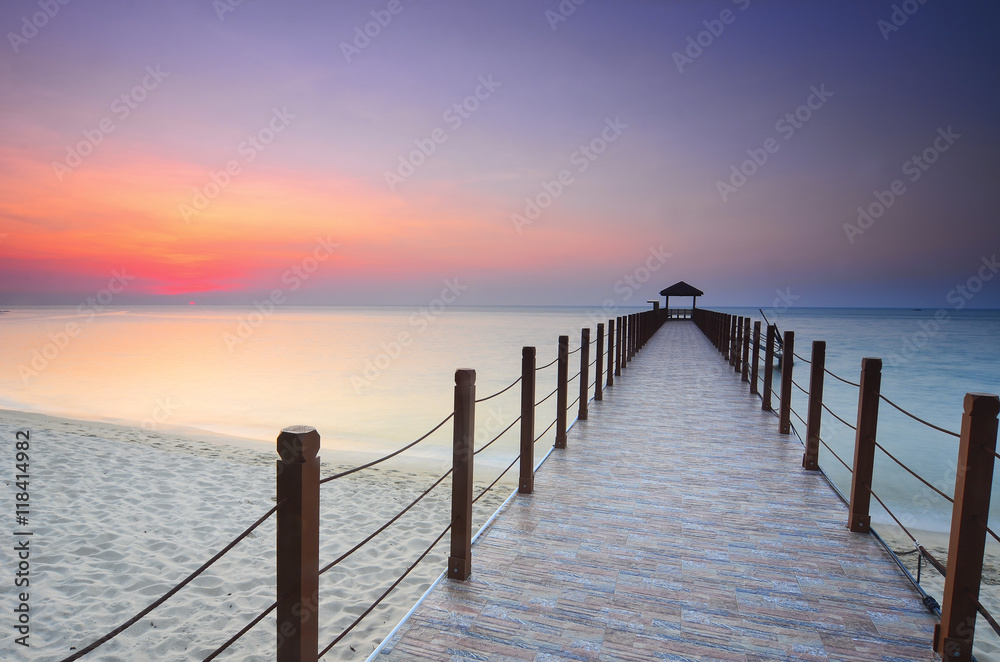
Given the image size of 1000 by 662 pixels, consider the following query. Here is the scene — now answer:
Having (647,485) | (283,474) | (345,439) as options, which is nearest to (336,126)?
(345,439)

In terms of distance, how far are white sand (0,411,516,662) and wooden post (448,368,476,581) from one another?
4.57ft

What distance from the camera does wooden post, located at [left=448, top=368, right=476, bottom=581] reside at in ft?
7.83

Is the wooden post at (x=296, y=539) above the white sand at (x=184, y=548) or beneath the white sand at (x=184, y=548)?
above

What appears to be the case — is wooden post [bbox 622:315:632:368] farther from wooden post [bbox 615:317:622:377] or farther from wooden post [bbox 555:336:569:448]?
wooden post [bbox 555:336:569:448]

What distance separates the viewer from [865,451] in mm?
2975

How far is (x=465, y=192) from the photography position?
57.3 ft

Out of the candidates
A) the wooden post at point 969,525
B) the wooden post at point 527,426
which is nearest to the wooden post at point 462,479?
the wooden post at point 527,426

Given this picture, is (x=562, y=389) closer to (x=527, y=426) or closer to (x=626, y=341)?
(x=527, y=426)

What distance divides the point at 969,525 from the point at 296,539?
232 cm

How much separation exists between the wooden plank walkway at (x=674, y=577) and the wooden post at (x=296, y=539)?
605 mm

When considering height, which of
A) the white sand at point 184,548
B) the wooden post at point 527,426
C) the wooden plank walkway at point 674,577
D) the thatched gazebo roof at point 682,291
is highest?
the thatched gazebo roof at point 682,291

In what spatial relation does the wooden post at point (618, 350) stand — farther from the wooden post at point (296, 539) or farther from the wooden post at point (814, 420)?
the wooden post at point (296, 539)

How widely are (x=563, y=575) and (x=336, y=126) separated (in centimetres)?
1319

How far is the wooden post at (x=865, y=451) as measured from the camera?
2.94 metres
